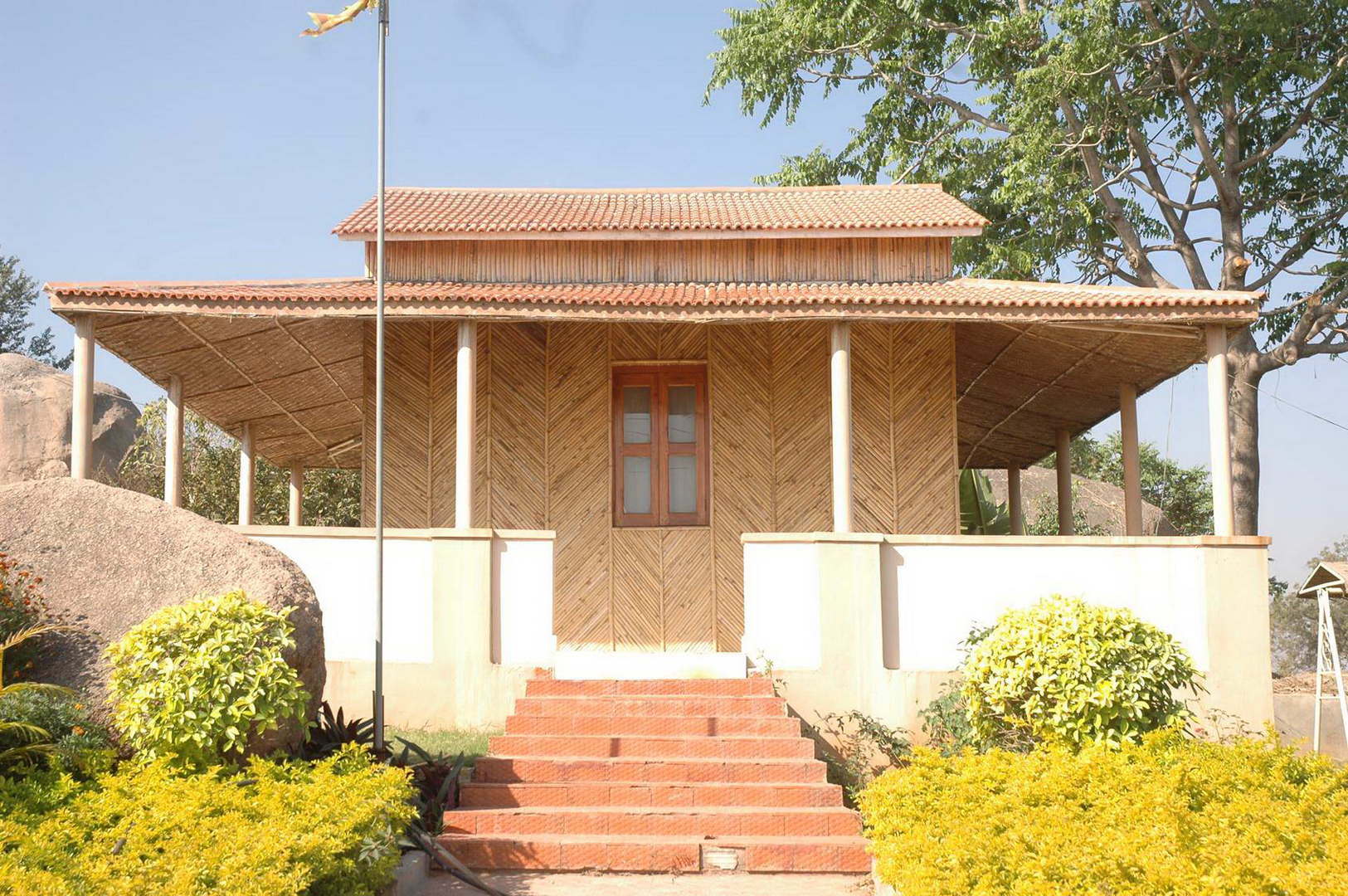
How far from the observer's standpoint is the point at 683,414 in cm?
1390

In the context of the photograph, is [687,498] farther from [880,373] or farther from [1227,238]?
[1227,238]

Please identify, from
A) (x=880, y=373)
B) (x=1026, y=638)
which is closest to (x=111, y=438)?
(x=880, y=373)

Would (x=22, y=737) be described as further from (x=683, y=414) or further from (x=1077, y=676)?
(x=683, y=414)

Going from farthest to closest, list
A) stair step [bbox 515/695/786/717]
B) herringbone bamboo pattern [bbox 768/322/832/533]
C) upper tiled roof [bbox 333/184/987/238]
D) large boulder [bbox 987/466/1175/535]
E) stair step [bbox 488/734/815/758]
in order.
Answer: large boulder [bbox 987/466/1175/535] → upper tiled roof [bbox 333/184/987/238] → herringbone bamboo pattern [bbox 768/322/832/533] → stair step [bbox 515/695/786/717] → stair step [bbox 488/734/815/758]

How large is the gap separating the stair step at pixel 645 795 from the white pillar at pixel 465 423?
3059 mm

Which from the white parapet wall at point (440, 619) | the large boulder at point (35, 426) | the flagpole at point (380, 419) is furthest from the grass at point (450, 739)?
the large boulder at point (35, 426)

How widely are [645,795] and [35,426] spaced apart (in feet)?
64.6

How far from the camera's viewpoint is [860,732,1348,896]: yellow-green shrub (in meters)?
5.36

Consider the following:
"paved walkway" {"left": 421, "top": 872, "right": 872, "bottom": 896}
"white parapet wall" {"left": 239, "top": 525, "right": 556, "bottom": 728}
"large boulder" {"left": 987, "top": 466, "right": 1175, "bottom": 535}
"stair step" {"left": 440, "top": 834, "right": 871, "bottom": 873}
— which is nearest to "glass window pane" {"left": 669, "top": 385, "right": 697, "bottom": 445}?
"white parapet wall" {"left": 239, "top": 525, "right": 556, "bottom": 728}

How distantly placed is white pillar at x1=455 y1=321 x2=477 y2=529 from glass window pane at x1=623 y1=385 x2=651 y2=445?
2.45m

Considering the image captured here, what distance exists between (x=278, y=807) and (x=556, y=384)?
7.51 m

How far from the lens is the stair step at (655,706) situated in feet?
33.0

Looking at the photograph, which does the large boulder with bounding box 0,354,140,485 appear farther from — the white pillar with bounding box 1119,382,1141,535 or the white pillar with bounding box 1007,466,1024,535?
the white pillar with bounding box 1119,382,1141,535

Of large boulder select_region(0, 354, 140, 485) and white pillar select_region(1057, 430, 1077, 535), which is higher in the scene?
large boulder select_region(0, 354, 140, 485)
